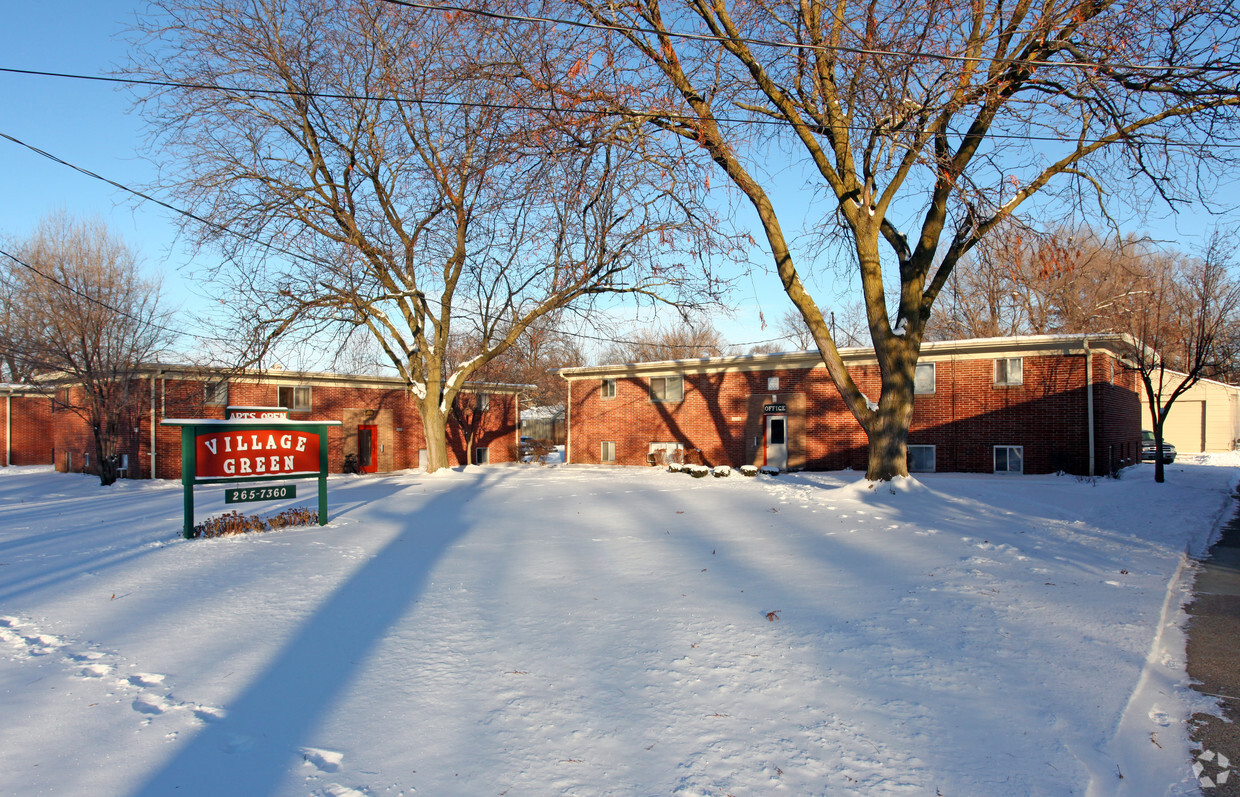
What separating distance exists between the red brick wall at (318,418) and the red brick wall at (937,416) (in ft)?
22.0

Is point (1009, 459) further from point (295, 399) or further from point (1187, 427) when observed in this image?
point (1187, 427)

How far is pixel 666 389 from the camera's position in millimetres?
29406

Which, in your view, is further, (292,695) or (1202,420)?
(1202,420)

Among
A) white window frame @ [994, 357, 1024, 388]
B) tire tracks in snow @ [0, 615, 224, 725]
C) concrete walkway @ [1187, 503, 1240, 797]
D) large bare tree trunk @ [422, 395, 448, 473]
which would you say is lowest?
concrete walkway @ [1187, 503, 1240, 797]

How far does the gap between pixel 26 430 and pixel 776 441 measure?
37.3 meters

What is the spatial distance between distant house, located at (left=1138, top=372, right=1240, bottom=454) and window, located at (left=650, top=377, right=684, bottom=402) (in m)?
30.1

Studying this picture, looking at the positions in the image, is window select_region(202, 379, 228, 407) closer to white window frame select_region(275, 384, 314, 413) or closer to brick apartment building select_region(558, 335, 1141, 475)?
white window frame select_region(275, 384, 314, 413)

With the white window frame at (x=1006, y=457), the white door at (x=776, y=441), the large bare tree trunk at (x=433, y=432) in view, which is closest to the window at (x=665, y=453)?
the white door at (x=776, y=441)

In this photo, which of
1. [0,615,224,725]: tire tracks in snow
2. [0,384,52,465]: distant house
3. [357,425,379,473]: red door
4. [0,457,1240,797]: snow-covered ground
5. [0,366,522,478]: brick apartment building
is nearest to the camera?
[0,457,1240,797]: snow-covered ground

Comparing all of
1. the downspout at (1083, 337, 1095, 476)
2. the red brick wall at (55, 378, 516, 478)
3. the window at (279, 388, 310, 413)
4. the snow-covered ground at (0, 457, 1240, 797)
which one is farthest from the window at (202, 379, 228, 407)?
the downspout at (1083, 337, 1095, 476)

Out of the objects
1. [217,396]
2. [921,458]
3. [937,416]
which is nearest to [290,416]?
[217,396]

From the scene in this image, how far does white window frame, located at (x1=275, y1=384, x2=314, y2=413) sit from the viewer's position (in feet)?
93.9

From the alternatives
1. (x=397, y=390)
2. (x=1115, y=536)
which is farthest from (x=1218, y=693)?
(x=397, y=390)

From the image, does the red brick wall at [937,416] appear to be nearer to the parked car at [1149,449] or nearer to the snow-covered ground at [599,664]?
Answer: the parked car at [1149,449]
